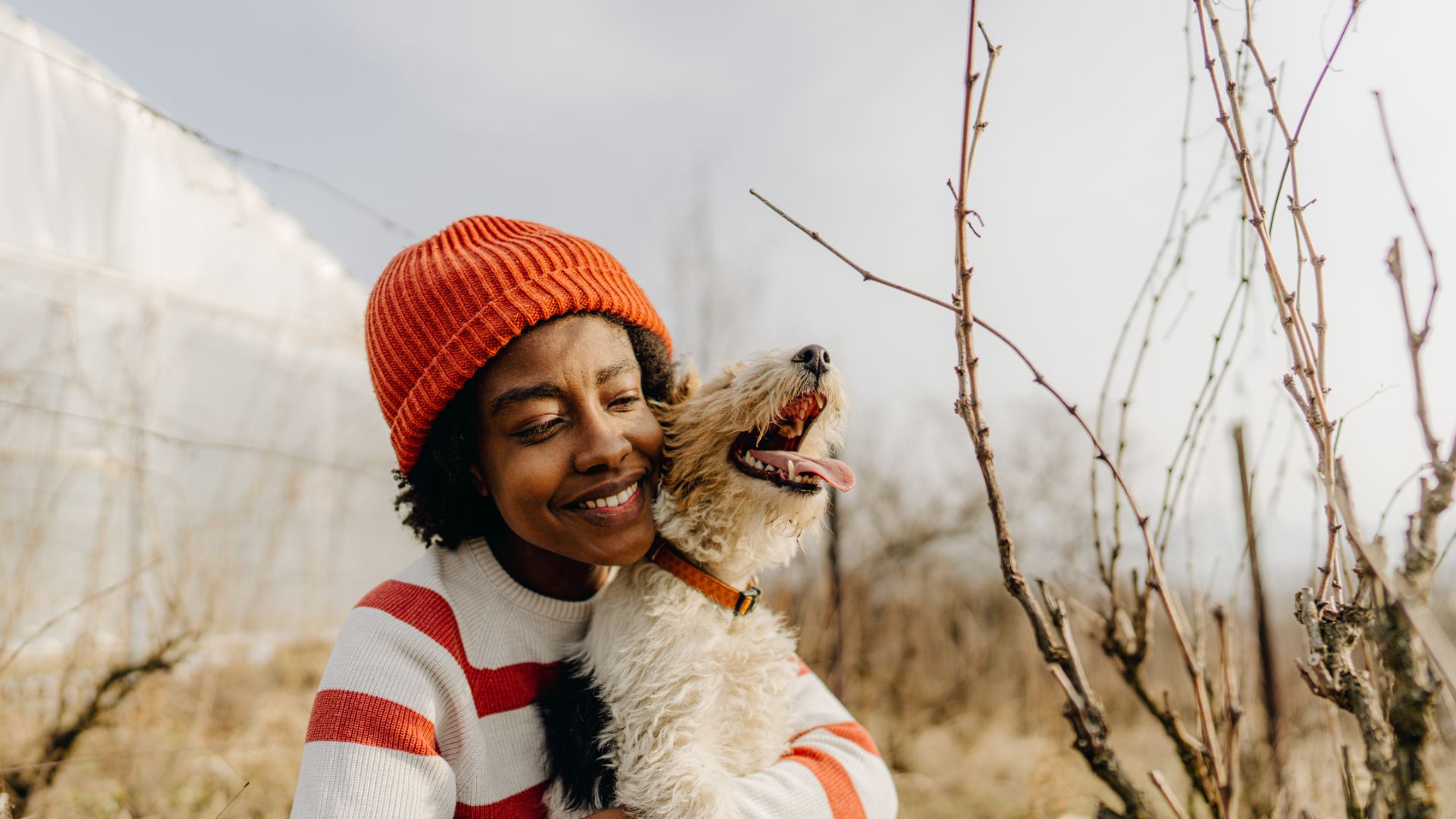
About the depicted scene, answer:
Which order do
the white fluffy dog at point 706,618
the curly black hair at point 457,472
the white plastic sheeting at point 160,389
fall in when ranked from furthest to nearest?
the white plastic sheeting at point 160,389, the curly black hair at point 457,472, the white fluffy dog at point 706,618

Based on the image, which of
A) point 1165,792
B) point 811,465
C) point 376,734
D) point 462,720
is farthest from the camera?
point 811,465

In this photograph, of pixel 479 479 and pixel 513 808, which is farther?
pixel 479 479

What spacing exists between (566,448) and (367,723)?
59 cm

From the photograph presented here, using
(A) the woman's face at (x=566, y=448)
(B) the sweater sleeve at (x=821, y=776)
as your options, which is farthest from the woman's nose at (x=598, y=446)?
(B) the sweater sleeve at (x=821, y=776)

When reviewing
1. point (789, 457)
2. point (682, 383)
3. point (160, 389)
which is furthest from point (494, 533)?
point (160, 389)

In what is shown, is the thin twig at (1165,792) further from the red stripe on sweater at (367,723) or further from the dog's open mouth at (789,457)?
the red stripe on sweater at (367,723)

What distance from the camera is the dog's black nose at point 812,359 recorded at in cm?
178

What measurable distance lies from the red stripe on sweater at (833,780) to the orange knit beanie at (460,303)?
3.26 ft

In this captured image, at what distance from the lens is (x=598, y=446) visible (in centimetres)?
172

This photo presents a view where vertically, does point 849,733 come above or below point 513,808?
above

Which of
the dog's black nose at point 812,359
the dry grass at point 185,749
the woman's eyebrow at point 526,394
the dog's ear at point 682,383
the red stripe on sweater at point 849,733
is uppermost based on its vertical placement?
the dog's black nose at point 812,359

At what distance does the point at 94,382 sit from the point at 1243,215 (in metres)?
4.87

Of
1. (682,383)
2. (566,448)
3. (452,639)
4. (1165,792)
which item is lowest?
(452,639)

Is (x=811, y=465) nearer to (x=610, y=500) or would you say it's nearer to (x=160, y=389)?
(x=610, y=500)
